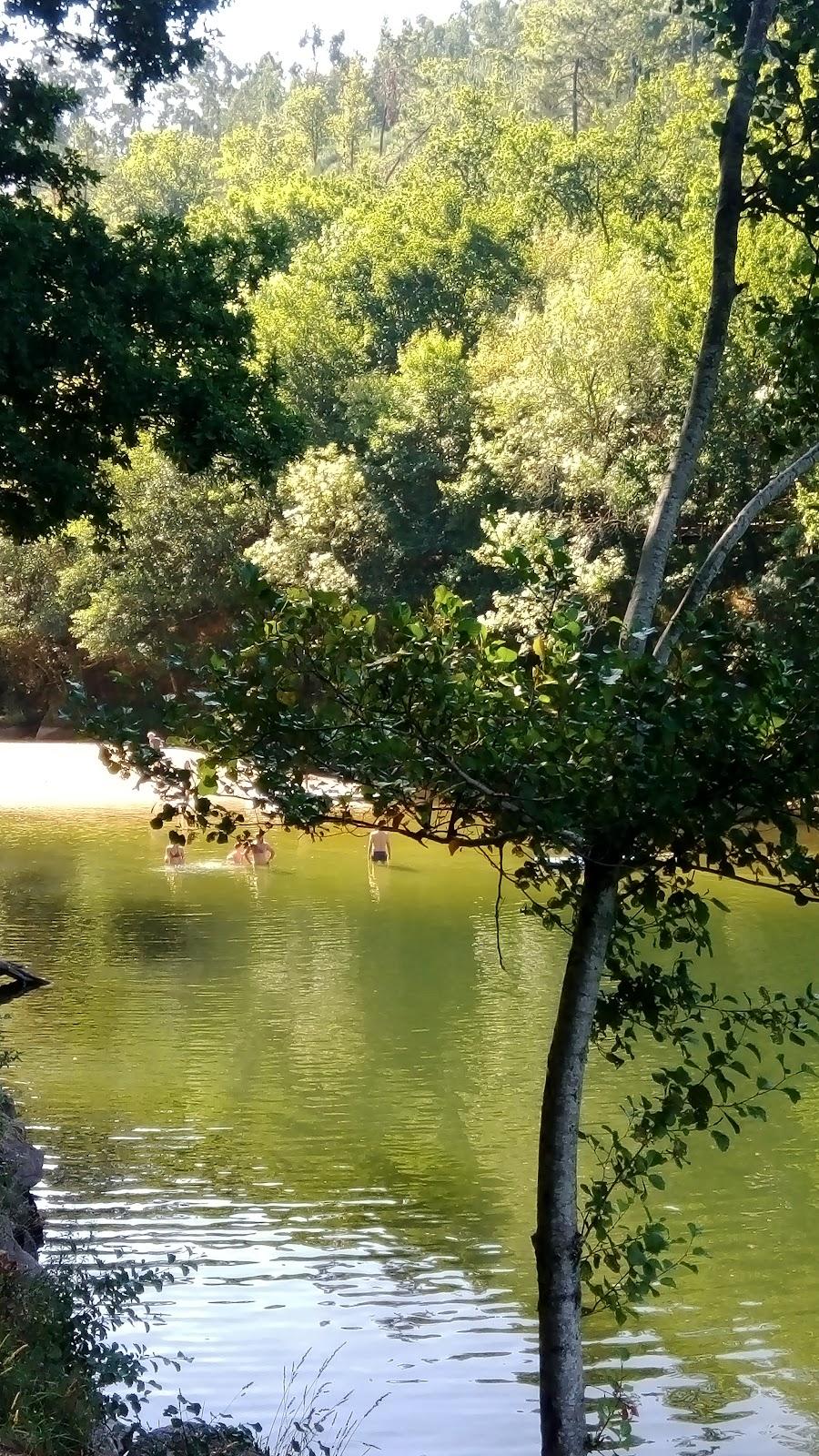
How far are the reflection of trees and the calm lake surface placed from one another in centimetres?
3

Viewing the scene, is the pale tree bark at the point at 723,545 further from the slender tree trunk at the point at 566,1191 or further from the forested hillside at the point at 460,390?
the forested hillside at the point at 460,390

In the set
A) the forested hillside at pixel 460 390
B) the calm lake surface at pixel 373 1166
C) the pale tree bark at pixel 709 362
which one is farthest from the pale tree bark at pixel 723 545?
the forested hillside at pixel 460 390

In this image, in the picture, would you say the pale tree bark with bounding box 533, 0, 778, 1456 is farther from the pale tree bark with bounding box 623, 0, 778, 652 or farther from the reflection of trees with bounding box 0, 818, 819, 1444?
the reflection of trees with bounding box 0, 818, 819, 1444

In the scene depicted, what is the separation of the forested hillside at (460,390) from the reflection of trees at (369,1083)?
18.1ft

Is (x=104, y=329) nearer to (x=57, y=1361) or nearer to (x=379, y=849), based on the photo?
(x=57, y=1361)

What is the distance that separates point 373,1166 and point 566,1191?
226 inches

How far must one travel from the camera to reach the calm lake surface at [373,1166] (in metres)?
6.93

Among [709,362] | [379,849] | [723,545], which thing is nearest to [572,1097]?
[723,545]

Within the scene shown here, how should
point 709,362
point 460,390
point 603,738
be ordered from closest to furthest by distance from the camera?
1. point 603,738
2. point 709,362
3. point 460,390

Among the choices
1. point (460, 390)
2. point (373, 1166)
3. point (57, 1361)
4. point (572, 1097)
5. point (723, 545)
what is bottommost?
point (373, 1166)

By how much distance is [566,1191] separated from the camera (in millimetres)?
4285

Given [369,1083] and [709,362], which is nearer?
[709,362]

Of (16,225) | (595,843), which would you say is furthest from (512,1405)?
(16,225)

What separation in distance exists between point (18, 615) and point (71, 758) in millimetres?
7595
